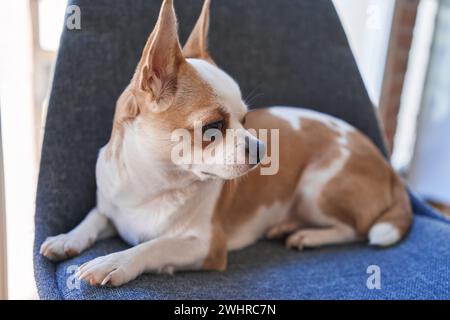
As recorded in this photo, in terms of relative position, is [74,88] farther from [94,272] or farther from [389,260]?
[389,260]

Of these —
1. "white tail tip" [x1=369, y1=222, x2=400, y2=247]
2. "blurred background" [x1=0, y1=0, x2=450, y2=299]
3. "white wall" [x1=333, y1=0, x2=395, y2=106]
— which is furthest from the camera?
"white wall" [x1=333, y1=0, x2=395, y2=106]

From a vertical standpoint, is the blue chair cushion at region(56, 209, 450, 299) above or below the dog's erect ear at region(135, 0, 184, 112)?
below

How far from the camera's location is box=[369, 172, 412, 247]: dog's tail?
113cm

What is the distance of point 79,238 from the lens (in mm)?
910

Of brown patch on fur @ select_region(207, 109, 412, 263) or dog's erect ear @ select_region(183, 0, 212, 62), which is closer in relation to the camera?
dog's erect ear @ select_region(183, 0, 212, 62)

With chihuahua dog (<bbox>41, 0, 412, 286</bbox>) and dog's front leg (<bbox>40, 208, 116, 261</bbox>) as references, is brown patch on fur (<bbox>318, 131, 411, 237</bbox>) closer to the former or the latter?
chihuahua dog (<bbox>41, 0, 412, 286</bbox>)

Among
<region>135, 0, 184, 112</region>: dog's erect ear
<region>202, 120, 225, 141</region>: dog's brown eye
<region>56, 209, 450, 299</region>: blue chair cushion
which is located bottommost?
<region>56, 209, 450, 299</region>: blue chair cushion

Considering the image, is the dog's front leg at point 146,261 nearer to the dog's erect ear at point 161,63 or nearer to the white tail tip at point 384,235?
the dog's erect ear at point 161,63

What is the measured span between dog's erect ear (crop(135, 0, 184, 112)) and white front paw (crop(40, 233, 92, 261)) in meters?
0.33

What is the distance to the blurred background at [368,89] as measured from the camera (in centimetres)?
102

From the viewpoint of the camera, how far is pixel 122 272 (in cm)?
79

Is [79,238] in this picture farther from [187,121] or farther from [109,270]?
[187,121]

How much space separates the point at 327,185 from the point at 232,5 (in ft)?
1.77

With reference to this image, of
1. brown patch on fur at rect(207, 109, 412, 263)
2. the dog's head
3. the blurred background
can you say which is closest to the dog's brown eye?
the dog's head
